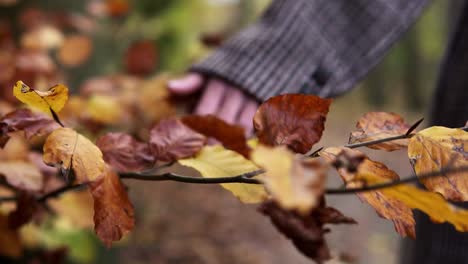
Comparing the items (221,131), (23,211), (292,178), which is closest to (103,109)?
(23,211)

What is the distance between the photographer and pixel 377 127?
51cm

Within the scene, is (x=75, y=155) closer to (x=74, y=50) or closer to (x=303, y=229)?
(x=303, y=229)

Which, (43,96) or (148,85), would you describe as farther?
(148,85)

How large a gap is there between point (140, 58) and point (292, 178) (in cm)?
122

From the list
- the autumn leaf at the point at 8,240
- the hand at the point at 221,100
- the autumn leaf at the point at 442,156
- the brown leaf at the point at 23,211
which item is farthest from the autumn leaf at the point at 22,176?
the autumn leaf at the point at 442,156

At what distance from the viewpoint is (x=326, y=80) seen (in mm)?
868

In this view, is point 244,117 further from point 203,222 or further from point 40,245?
point 203,222

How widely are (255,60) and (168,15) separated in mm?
1853

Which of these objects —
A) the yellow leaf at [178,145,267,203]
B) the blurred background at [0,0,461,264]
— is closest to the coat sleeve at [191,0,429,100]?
the blurred background at [0,0,461,264]

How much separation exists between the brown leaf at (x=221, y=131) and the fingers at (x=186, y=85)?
442 mm

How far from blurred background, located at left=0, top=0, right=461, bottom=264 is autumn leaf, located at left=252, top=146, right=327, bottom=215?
655 mm

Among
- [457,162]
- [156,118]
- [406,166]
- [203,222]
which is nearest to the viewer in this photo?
[457,162]

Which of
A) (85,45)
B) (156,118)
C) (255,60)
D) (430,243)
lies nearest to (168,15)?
(85,45)

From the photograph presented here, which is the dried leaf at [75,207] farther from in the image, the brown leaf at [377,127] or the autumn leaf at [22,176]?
the brown leaf at [377,127]
